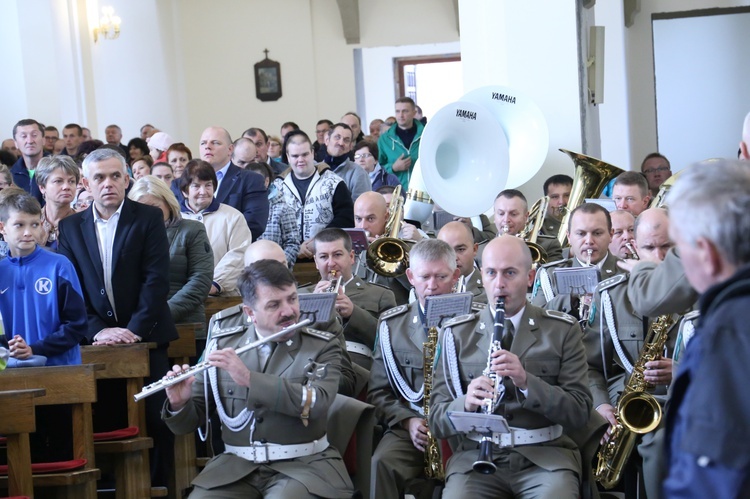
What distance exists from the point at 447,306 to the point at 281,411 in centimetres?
89

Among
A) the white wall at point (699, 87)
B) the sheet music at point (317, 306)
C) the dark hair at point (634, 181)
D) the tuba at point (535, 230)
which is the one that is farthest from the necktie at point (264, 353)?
the white wall at point (699, 87)

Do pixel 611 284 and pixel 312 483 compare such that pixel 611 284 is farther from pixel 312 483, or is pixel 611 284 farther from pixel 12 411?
pixel 12 411

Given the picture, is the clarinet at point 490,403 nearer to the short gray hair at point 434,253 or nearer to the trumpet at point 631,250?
the short gray hair at point 434,253

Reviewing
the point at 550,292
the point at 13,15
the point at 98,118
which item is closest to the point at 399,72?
the point at 98,118

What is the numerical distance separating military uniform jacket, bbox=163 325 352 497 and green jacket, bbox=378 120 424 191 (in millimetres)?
6389

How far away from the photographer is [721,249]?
80.7 inches

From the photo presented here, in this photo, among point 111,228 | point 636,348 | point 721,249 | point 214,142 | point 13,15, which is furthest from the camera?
point 13,15

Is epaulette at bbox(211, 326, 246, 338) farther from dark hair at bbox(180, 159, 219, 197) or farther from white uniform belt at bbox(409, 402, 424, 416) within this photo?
dark hair at bbox(180, 159, 219, 197)

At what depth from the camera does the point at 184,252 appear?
625 cm

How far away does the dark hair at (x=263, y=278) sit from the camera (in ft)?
14.4

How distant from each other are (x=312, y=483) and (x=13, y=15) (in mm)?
9391

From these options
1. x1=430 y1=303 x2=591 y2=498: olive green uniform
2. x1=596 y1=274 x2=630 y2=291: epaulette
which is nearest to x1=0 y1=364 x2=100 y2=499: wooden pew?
x1=430 y1=303 x2=591 y2=498: olive green uniform

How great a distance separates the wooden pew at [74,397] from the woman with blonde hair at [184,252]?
1.35 meters

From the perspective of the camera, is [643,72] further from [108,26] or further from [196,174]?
[196,174]
